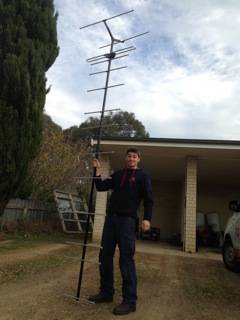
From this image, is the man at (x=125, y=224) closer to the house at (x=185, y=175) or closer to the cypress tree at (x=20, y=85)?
the cypress tree at (x=20, y=85)

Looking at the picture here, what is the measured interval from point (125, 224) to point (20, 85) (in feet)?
22.8

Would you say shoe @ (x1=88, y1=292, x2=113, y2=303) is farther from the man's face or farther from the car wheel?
the car wheel

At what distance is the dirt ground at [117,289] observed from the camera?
425 cm

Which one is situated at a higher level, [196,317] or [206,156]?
[206,156]

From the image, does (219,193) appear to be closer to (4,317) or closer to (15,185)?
(15,185)

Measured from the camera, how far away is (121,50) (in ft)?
18.6

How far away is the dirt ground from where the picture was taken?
13.9 feet

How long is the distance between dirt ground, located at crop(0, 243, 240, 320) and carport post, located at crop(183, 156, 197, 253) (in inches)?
112

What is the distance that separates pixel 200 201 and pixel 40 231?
7.55m

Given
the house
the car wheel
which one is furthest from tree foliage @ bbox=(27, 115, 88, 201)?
the car wheel

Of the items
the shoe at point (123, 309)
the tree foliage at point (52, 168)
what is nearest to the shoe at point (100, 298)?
the shoe at point (123, 309)

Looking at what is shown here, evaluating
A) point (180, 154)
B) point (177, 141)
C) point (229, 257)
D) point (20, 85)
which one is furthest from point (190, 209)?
point (20, 85)

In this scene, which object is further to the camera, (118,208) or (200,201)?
(200,201)

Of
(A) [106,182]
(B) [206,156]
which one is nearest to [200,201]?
(B) [206,156]
